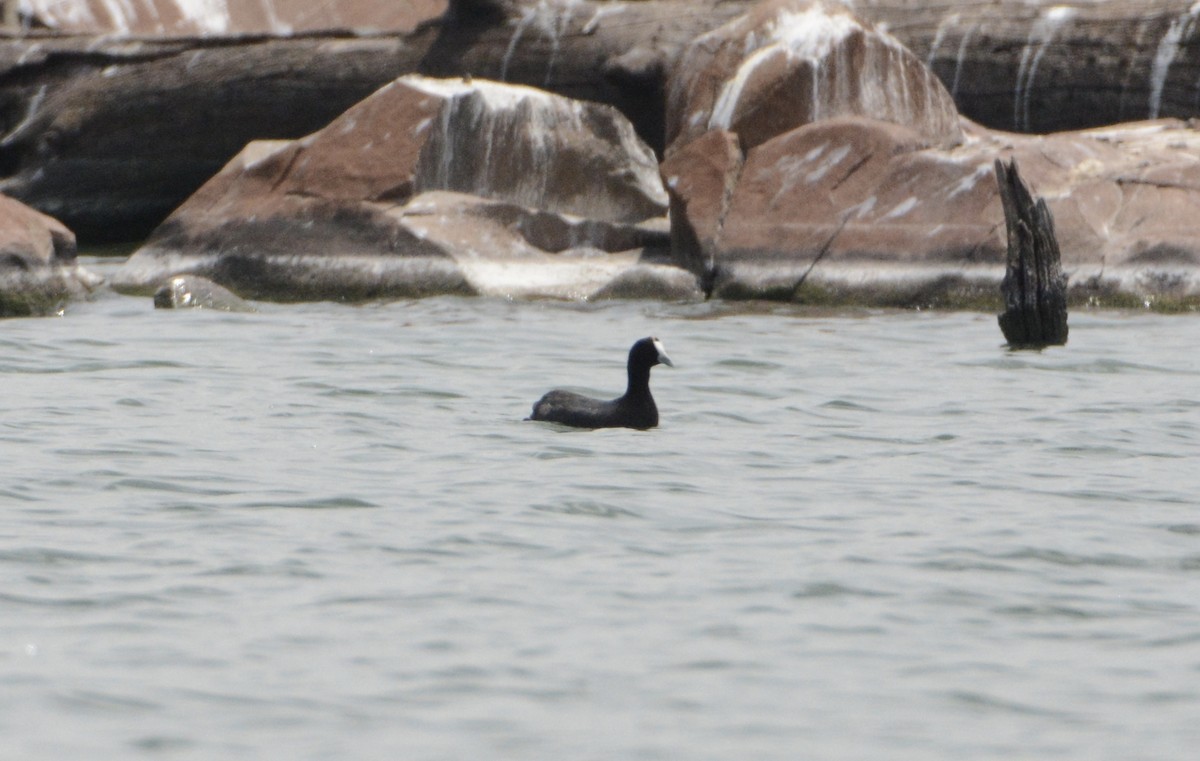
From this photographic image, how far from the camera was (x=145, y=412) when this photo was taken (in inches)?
381

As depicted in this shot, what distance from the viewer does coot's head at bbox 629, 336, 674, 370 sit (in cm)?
943

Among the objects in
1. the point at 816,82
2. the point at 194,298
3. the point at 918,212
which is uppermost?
the point at 816,82

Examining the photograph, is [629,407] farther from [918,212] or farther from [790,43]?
[790,43]

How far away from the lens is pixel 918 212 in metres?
15.0

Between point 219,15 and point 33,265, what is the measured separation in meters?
13.0

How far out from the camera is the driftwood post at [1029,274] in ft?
39.7

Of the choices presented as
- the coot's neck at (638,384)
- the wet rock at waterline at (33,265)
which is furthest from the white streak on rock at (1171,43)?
the wet rock at waterline at (33,265)

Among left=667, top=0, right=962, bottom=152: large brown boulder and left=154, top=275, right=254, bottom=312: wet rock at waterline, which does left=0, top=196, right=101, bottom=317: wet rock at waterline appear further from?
left=667, top=0, right=962, bottom=152: large brown boulder

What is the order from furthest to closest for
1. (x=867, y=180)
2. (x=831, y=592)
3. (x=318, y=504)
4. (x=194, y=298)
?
(x=867, y=180) < (x=194, y=298) < (x=318, y=504) < (x=831, y=592)

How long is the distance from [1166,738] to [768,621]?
128cm

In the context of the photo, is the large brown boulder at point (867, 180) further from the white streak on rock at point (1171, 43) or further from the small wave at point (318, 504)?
the small wave at point (318, 504)

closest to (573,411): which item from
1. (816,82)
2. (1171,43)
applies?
(816,82)

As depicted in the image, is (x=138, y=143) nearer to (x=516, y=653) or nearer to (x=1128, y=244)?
(x=1128, y=244)

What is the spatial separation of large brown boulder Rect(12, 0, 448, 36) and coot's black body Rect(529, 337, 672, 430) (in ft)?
56.8
